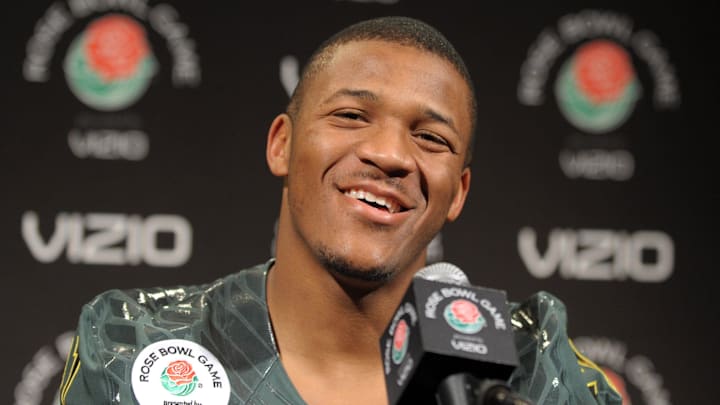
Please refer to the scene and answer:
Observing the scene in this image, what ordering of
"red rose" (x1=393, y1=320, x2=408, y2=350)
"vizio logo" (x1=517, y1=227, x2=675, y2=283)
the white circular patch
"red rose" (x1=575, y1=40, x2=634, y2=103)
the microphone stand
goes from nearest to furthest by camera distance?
the microphone stand
"red rose" (x1=393, y1=320, x2=408, y2=350)
the white circular patch
"vizio logo" (x1=517, y1=227, x2=675, y2=283)
"red rose" (x1=575, y1=40, x2=634, y2=103)

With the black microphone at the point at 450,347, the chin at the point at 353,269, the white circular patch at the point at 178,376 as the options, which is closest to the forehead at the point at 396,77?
the chin at the point at 353,269

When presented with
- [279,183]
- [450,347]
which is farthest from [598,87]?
[450,347]

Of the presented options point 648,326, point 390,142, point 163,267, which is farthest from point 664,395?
point 390,142

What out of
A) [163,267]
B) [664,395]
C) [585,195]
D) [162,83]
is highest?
[162,83]

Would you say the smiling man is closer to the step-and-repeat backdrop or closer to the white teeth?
the white teeth

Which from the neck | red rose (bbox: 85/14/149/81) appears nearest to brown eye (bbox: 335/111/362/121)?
the neck

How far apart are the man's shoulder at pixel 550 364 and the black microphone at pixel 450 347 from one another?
55cm

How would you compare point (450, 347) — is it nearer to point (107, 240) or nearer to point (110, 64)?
point (107, 240)

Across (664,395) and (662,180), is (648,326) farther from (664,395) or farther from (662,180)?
(662,180)

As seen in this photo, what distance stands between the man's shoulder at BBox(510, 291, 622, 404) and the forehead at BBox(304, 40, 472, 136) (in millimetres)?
301

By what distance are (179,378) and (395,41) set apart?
0.59 m

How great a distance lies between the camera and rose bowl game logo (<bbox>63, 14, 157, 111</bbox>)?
2.57 m

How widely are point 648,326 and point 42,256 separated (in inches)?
55.5

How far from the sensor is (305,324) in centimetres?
166
